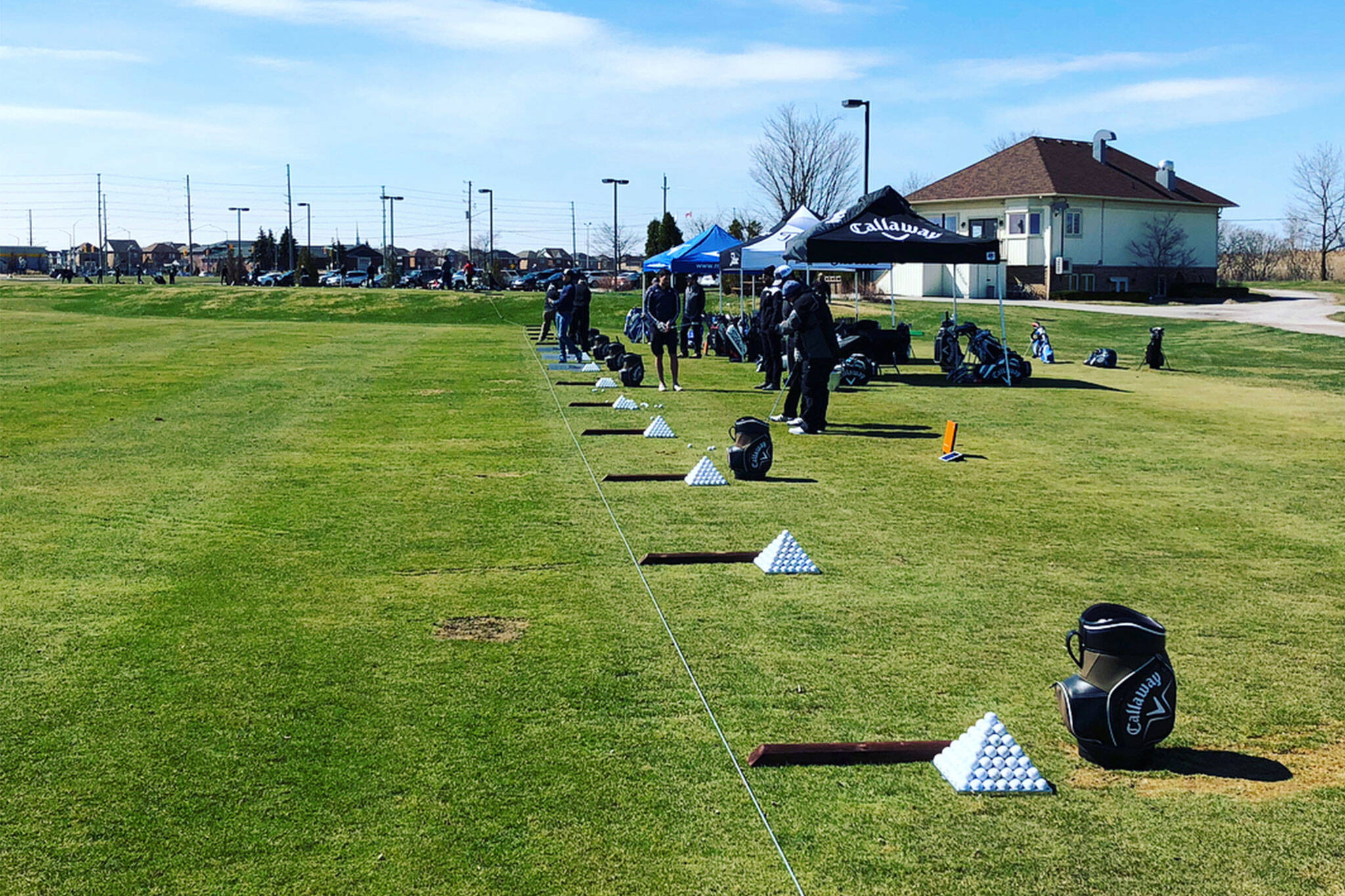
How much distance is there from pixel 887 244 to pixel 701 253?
1053cm

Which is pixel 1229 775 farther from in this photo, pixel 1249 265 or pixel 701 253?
pixel 1249 265

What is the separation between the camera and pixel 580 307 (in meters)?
28.2

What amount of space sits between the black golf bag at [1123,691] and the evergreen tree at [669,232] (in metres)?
67.7

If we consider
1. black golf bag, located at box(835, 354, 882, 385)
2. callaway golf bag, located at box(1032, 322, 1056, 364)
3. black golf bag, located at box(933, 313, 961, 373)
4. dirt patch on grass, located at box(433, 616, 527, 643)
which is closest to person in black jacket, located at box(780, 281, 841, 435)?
black golf bag, located at box(835, 354, 882, 385)

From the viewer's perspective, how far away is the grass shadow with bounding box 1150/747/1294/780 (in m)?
5.61

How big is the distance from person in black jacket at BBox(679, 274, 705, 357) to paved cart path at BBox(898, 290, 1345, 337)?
18211 mm

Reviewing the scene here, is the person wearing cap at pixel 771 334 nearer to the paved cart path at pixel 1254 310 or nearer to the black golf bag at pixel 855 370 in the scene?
the black golf bag at pixel 855 370

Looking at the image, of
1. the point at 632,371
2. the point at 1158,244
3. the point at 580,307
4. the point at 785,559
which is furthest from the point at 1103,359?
the point at 1158,244

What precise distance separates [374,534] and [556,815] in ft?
18.2

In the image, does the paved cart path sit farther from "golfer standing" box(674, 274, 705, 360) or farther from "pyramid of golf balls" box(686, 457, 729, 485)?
"pyramid of golf balls" box(686, 457, 729, 485)

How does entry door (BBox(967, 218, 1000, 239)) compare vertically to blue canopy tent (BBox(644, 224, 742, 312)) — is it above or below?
above

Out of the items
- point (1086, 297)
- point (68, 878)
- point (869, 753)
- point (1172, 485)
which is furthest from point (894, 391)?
point (1086, 297)

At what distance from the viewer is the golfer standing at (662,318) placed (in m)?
21.9

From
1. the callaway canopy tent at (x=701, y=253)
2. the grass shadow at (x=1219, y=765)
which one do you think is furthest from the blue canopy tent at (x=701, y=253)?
the grass shadow at (x=1219, y=765)
